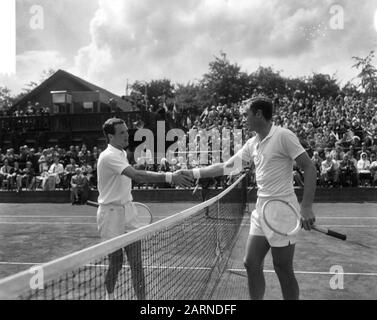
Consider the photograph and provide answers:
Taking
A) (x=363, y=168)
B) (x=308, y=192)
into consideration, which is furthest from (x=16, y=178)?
(x=308, y=192)

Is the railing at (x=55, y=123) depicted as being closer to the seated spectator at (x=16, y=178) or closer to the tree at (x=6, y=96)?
the seated spectator at (x=16, y=178)

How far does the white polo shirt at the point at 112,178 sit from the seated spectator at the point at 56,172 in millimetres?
17533

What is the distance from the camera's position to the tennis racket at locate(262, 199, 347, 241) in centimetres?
436

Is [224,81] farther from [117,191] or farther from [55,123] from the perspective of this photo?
[117,191]

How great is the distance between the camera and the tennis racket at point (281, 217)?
14.3 ft

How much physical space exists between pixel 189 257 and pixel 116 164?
11.0ft

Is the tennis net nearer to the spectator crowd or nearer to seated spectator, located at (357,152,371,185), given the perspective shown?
the spectator crowd

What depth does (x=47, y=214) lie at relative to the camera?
1612 cm

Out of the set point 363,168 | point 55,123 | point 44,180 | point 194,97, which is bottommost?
point 44,180

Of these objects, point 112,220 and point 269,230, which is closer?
point 269,230

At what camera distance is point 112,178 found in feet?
16.5

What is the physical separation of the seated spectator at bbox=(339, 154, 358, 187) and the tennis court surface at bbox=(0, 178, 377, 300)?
3.95 m

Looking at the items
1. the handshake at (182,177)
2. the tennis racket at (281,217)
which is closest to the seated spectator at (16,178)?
the handshake at (182,177)
